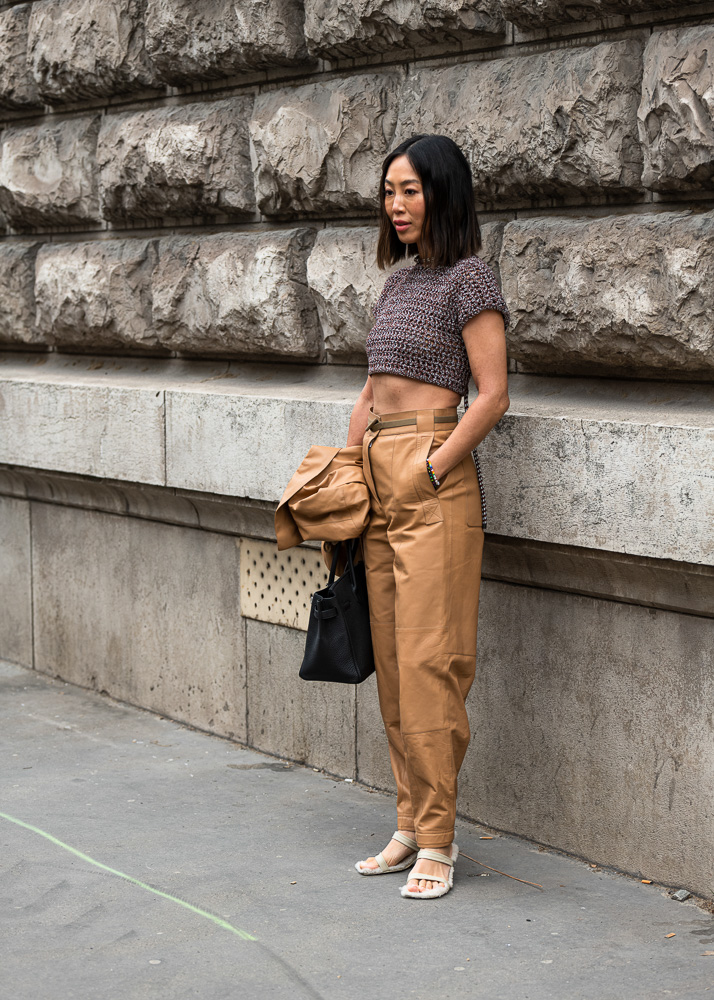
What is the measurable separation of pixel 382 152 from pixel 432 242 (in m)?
0.90

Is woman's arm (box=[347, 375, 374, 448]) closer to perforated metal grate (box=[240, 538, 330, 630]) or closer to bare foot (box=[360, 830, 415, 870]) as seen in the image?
perforated metal grate (box=[240, 538, 330, 630])

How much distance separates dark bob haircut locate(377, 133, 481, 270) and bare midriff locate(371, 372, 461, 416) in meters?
0.32

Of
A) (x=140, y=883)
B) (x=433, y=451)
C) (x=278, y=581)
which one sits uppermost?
(x=433, y=451)

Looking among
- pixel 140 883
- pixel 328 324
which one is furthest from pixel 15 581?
pixel 140 883

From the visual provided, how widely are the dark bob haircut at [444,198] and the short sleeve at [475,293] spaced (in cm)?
7

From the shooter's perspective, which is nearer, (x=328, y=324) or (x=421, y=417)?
(x=421, y=417)

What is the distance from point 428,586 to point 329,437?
3.45ft

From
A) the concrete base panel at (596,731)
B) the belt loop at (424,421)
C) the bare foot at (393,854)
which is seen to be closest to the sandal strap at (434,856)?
the bare foot at (393,854)

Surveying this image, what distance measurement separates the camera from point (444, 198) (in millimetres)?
3682

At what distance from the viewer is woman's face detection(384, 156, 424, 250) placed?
3.68 metres

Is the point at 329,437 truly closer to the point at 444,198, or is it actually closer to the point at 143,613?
the point at 444,198

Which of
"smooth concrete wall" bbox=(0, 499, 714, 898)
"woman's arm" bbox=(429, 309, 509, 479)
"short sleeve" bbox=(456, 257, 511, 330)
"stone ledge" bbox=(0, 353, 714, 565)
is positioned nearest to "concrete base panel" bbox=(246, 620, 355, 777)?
"smooth concrete wall" bbox=(0, 499, 714, 898)

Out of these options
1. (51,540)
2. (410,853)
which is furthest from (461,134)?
(51,540)

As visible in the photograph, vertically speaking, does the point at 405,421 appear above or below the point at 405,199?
below
